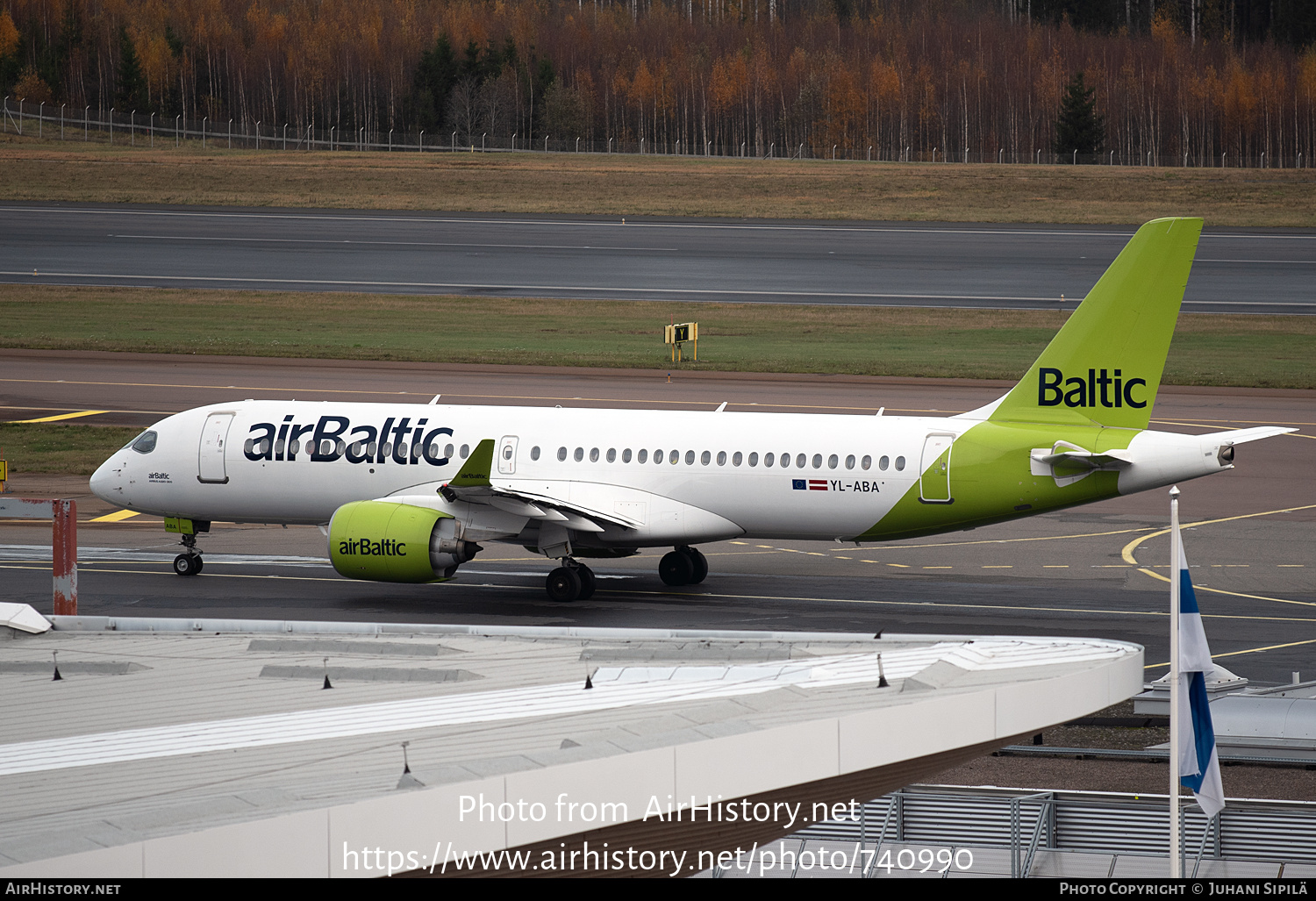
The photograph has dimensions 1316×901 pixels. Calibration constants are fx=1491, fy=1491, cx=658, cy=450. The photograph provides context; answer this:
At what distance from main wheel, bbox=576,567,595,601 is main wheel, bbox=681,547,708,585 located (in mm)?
2613

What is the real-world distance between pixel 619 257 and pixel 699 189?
2815 cm

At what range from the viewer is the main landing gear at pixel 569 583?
31.2m

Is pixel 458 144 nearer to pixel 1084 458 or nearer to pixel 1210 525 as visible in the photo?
pixel 1210 525

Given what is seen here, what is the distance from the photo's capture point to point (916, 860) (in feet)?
61.7

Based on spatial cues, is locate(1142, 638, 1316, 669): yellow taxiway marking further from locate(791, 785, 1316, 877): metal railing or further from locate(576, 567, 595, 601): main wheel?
locate(576, 567, 595, 601): main wheel

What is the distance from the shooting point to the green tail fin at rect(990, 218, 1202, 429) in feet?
95.3

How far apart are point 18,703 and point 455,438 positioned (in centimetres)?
1723

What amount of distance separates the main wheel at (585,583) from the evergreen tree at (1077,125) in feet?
412

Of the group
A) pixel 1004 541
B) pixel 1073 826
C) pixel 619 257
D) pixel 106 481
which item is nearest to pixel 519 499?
pixel 106 481

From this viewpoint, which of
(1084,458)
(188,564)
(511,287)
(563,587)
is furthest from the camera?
(511,287)

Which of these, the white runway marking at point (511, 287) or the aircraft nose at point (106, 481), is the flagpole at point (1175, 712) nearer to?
the aircraft nose at point (106, 481)

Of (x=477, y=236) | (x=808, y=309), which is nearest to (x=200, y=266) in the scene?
(x=477, y=236)

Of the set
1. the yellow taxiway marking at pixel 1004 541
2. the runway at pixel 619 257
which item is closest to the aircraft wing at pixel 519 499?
the yellow taxiway marking at pixel 1004 541

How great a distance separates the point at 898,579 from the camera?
34.0 m
